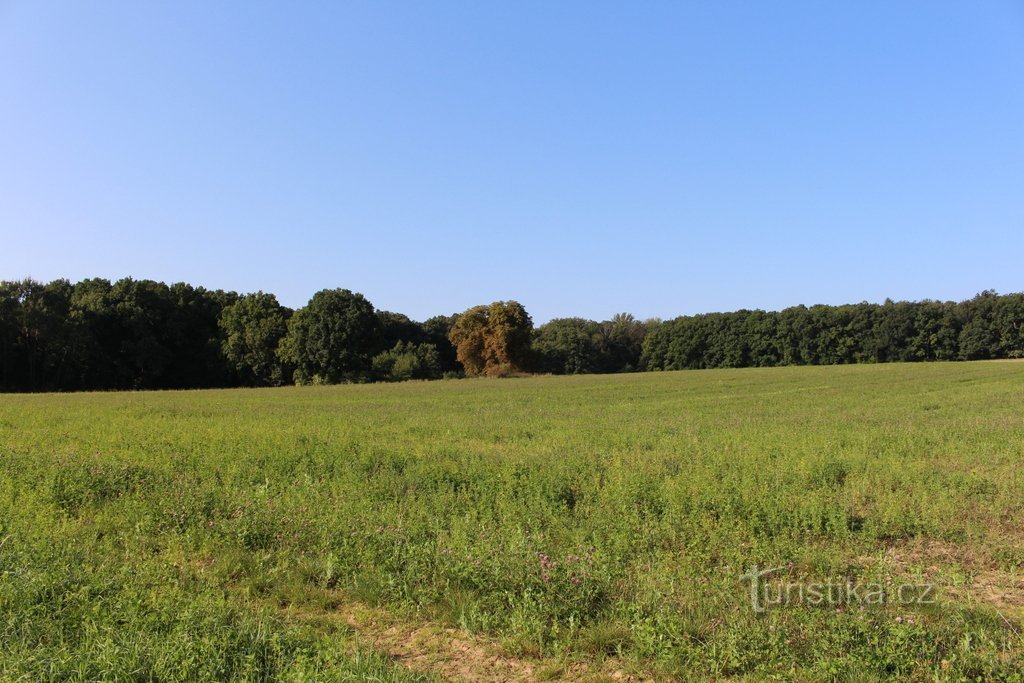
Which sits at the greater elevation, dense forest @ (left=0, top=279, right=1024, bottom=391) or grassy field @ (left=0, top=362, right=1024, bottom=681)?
dense forest @ (left=0, top=279, right=1024, bottom=391)

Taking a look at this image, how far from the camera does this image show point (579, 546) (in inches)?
284

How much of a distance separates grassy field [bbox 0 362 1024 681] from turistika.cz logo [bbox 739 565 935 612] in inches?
4.4

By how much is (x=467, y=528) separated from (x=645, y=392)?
34837 mm

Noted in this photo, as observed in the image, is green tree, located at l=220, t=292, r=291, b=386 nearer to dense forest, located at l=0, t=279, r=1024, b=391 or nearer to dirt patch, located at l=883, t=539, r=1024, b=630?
dense forest, located at l=0, t=279, r=1024, b=391

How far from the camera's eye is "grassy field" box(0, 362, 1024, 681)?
4777 millimetres

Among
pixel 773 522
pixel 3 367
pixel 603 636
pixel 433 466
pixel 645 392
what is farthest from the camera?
pixel 3 367

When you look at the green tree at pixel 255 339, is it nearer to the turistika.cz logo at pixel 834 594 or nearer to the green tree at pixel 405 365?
the green tree at pixel 405 365

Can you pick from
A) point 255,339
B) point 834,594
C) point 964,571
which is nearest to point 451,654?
point 834,594

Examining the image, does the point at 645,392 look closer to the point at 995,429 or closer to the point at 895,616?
the point at 995,429

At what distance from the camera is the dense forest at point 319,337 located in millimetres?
66750

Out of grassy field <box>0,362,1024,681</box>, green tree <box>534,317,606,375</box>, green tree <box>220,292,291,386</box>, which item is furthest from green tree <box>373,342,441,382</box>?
grassy field <box>0,362,1024,681</box>

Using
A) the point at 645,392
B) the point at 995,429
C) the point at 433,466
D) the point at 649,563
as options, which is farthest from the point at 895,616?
the point at 645,392

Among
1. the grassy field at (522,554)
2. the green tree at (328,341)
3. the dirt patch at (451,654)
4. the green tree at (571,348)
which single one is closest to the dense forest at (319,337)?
the green tree at (328,341)

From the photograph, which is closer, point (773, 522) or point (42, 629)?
point (42, 629)
